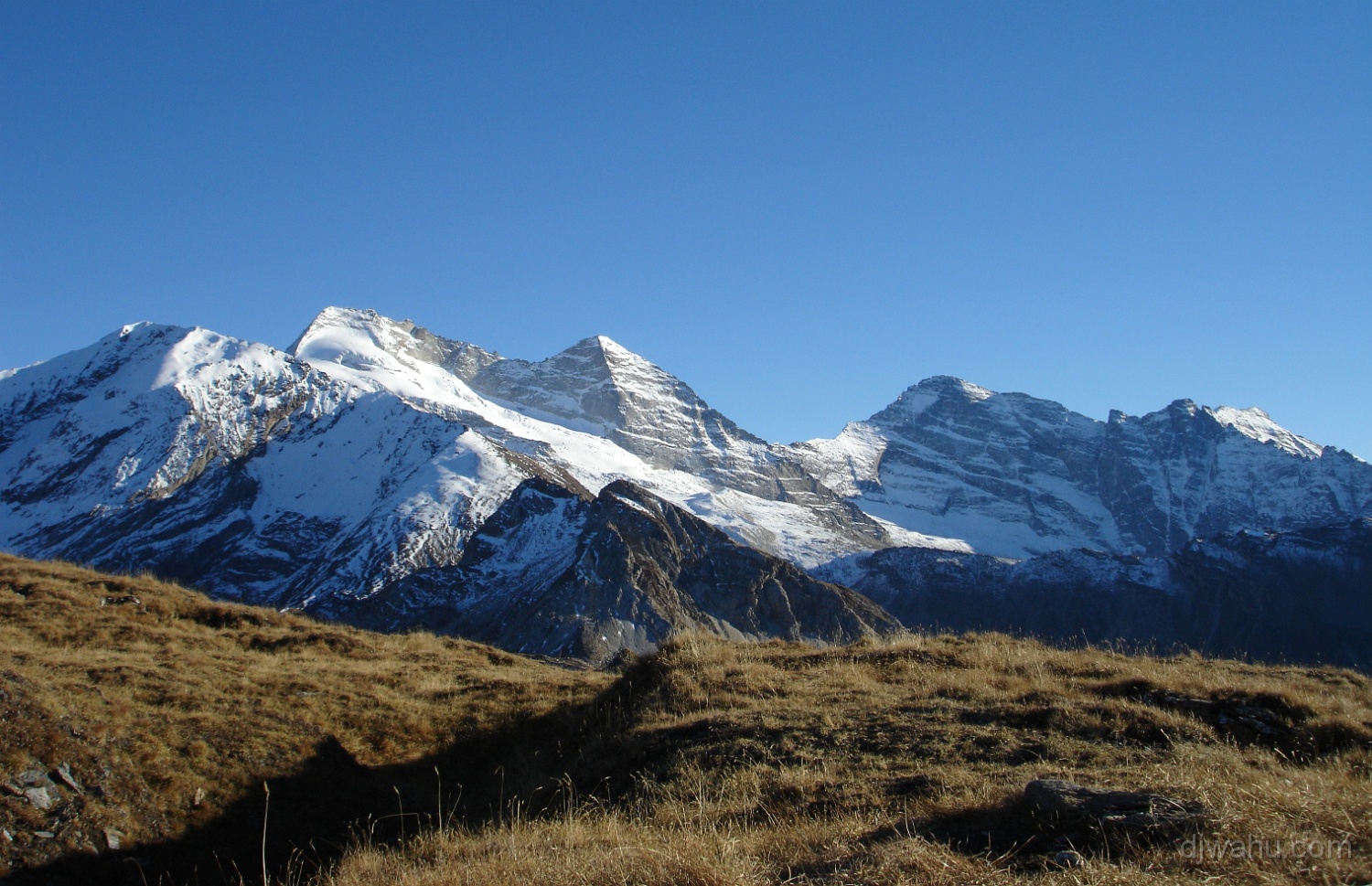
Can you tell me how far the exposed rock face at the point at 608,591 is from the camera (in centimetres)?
15388

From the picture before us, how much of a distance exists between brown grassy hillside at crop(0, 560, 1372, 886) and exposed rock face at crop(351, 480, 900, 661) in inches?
5123

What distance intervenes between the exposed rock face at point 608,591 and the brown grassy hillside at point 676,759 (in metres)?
130

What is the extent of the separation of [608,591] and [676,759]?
150 meters

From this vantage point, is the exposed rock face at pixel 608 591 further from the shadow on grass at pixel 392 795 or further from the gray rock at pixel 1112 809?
the gray rock at pixel 1112 809

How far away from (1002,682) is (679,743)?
16.6 ft

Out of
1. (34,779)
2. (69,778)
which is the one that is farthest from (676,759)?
(34,779)

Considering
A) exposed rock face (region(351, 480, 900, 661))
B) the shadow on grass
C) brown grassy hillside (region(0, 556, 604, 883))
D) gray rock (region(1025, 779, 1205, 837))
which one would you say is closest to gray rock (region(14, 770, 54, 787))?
brown grassy hillside (region(0, 556, 604, 883))

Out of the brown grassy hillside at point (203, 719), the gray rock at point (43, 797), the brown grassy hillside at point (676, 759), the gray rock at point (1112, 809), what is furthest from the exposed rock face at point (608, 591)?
the gray rock at point (1112, 809)

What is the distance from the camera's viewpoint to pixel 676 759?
1155 centimetres

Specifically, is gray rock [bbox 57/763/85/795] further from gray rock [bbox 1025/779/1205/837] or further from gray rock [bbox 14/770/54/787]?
gray rock [bbox 1025/779/1205/837]

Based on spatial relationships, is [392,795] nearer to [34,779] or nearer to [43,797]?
[43,797]

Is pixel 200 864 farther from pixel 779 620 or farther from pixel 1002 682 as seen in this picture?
pixel 779 620

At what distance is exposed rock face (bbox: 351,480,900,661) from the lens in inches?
6058

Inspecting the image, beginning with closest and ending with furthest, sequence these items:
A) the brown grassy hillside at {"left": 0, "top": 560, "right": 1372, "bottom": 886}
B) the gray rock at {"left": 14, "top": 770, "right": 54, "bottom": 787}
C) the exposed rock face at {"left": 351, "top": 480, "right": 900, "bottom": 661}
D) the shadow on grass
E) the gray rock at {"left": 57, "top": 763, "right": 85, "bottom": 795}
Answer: the brown grassy hillside at {"left": 0, "top": 560, "right": 1372, "bottom": 886} < the shadow on grass < the gray rock at {"left": 14, "top": 770, "right": 54, "bottom": 787} < the gray rock at {"left": 57, "top": 763, "right": 85, "bottom": 795} < the exposed rock face at {"left": 351, "top": 480, "right": 900, "bottom": 661}
